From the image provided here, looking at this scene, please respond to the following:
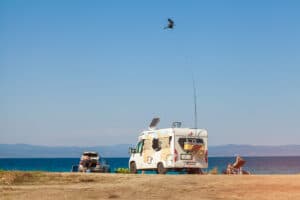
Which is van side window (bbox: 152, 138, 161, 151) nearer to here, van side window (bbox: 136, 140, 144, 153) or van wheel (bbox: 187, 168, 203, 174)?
van side window (bbox: 136, 140, 144, 153)

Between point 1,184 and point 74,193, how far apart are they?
178 inches

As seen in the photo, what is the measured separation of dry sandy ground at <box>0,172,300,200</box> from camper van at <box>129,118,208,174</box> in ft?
18.2

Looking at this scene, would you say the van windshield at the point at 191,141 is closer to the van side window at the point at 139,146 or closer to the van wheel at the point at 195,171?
the van wheel at the point at 195,171

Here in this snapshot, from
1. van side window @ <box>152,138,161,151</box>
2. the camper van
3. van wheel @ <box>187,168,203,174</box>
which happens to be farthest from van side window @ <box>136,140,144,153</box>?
van wheel @ <box>187,168,203,174</box>

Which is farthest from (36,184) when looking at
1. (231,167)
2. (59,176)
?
(231,167)

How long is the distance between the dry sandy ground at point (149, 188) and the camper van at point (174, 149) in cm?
556

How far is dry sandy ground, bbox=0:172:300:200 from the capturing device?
1688 centimetres

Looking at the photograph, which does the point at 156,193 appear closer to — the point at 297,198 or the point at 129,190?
the point at 129,190

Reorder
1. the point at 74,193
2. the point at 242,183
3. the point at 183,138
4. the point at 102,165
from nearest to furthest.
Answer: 1. the point at 74,193
2. the point at 242,183
3. the point at 183,138
4. the point at 102,165

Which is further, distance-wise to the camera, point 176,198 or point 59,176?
point 59,176

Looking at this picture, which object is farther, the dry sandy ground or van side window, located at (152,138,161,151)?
van side window, located at (152,138,161,151)

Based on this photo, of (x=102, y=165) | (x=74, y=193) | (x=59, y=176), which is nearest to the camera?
(x=74, y=193)

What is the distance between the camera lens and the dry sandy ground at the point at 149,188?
16875 mm

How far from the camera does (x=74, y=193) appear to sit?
17.3 meters
